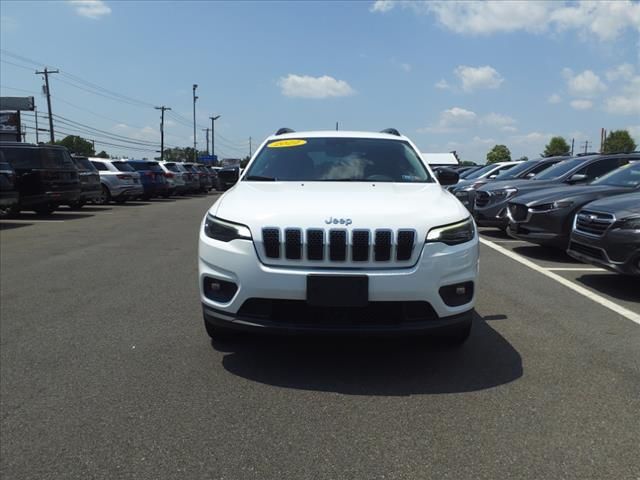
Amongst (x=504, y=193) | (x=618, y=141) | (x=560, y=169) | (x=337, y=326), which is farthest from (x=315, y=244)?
(x=618, y=141)

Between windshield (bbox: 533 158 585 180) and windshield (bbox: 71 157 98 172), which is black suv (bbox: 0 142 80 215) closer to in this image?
windshield (bbox: 71 157 98 172)

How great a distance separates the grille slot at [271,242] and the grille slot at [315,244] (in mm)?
193

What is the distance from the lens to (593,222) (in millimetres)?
6285

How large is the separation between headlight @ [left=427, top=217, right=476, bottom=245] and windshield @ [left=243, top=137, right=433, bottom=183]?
3.75 ft

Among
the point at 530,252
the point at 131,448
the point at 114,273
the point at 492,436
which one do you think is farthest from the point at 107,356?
the point at 530,252

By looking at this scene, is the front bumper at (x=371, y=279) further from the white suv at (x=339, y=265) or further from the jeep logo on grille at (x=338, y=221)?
the jeep logo on grille at (x=338, y=221)

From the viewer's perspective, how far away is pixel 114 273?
7.20m

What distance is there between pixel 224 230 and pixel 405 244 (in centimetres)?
116

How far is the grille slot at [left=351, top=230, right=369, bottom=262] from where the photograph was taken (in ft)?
11.1

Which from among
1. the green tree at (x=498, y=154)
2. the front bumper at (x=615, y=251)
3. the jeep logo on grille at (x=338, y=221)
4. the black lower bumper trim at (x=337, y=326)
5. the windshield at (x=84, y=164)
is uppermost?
the green tree at (x=498, y=154)

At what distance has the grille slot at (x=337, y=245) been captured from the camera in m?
3.38

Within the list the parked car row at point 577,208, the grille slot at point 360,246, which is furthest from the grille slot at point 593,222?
the grille slot at point 360,246

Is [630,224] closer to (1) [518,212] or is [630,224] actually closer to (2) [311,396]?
(1) [518,212]

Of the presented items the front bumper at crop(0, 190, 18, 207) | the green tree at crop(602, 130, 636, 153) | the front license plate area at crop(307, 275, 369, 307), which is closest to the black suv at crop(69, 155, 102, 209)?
the front bumper at crop(0, 190, 18, 207)
